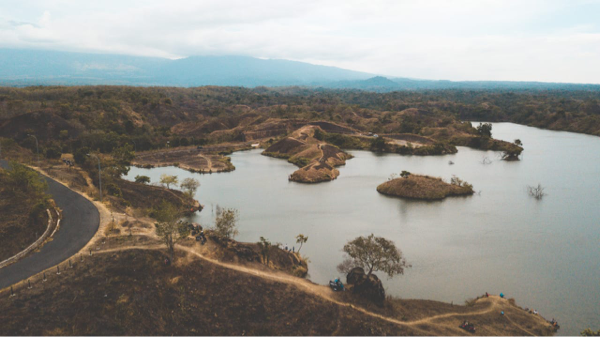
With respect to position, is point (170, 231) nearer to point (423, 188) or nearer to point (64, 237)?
point (64, 237)

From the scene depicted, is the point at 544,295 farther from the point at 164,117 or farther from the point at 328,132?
the point at 164,117

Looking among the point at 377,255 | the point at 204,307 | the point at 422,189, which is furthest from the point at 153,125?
the point at 377,255

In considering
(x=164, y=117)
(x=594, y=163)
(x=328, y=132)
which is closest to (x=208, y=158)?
(x=328, y=132)

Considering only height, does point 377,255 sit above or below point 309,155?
above

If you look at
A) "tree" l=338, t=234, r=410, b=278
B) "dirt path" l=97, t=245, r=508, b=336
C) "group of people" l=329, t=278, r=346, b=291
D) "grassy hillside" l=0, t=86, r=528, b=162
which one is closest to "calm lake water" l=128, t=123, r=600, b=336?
"group of people" l=329, t=278, r=346, b=291

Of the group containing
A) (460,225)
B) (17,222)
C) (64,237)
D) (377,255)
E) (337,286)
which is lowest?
(460,225)

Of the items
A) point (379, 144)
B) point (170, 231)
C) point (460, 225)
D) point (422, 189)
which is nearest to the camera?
point (170, 231)

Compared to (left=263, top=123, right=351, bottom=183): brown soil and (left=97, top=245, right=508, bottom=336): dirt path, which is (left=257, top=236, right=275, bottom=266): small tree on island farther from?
(left=263, top=123, right=351, bottom=183): brown soil

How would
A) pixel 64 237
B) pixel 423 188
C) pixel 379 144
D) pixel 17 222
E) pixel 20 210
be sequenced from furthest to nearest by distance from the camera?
pixel 379 144 → pixel 423 188 → pixel 20 210 → pixel 64 237 → pixel 17 222
